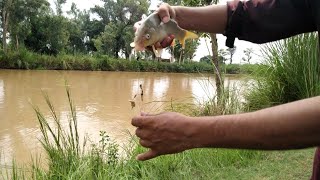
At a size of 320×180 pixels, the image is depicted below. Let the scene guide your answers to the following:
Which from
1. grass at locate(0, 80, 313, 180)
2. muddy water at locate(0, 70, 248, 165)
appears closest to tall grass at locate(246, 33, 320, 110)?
muddy water at locate(0, 70, 248, 165)

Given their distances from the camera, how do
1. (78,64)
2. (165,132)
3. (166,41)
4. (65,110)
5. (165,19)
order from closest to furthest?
(165,132)
(165,19)
(166,41)
(65,110)
(78,64)

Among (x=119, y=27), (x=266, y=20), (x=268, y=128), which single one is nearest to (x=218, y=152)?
(x=266, y=20)

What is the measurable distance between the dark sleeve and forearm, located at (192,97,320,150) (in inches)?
19.6

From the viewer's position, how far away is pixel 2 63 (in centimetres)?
2266

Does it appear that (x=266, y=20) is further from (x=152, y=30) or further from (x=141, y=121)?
(x=141, y=121)

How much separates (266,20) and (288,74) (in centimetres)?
415

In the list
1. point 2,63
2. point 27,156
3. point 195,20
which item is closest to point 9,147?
point 27,156

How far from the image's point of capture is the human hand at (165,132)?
3.54 feet

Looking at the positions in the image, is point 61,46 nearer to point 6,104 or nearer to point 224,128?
point 6,104

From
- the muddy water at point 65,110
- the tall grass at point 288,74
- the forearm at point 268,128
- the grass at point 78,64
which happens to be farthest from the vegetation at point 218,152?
the grass at point 78,64

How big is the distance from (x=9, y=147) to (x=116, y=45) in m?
31.4

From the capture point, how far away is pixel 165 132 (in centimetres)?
111

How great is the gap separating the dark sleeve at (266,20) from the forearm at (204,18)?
5 centimetres

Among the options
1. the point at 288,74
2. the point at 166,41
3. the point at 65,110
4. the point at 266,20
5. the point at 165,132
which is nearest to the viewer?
the point at 165,132
